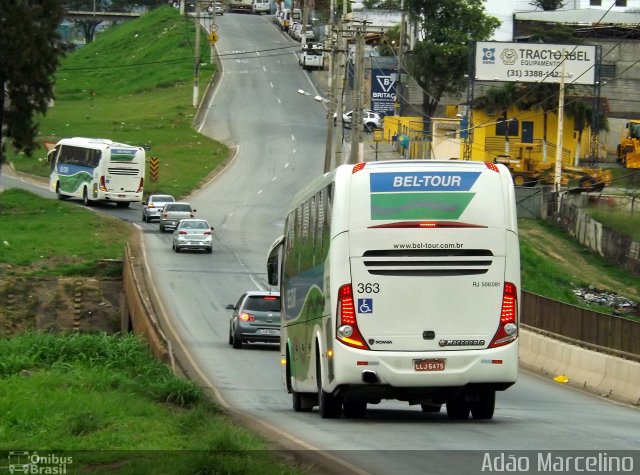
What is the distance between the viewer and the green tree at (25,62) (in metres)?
60.9

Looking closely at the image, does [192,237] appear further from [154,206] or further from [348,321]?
[348,321]

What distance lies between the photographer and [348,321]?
15648 millimetres

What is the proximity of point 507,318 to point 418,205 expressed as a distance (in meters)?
1.82

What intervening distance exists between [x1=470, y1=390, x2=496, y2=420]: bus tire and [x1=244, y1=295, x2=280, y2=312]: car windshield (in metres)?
17.1

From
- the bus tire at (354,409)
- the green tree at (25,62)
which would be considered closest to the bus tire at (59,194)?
the green tree at (25,62)

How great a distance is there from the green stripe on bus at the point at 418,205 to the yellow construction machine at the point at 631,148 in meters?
61.2

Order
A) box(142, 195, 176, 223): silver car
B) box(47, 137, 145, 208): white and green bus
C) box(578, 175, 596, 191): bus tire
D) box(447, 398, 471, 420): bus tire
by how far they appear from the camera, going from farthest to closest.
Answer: box(47, 137, 145, 208): white and green bus, box(142, 195, 176, 223): silver car, box(578, 175, 596, 191): bus tire, box(447, 398, 471, 420): bus tire

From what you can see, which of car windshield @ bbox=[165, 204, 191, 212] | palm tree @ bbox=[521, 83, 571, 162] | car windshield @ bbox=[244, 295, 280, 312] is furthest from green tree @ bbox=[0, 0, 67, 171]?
car windshield @ bbox=[244, 295, 280, 312]

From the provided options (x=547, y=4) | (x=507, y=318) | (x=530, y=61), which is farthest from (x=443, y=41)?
(x=507, y=318)

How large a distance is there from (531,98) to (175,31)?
7021 centimetres

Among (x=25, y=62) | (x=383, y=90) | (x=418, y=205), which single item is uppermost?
(x=25, y=62)

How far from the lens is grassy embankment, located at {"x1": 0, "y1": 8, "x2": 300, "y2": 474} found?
12234 mm

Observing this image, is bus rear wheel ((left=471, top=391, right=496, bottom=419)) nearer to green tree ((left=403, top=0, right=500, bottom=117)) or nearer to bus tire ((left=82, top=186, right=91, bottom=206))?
bus tire ((left=82, top=186, right=91, bottom=206))

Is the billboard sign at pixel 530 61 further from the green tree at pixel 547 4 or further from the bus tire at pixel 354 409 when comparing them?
the bus tire at pixel 354 409
